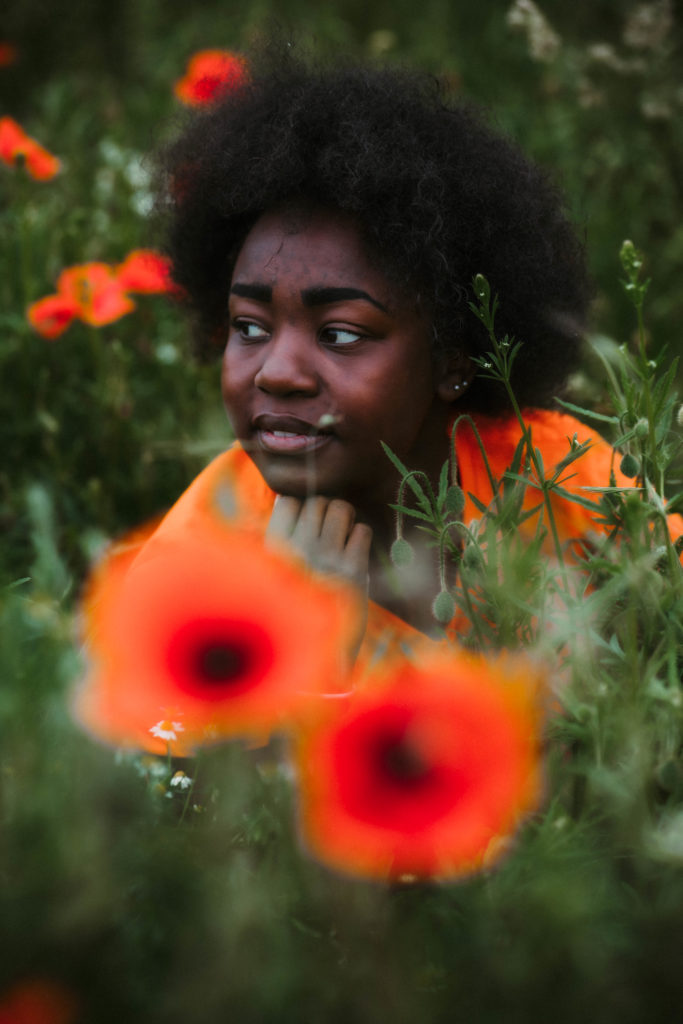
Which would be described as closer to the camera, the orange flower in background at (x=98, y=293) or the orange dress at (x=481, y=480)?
the orange dress at (x=481, y=480)

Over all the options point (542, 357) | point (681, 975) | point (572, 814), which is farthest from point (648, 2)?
point (681, 975)

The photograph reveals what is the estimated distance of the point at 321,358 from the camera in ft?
4.23

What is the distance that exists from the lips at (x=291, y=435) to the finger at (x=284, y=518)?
66 millimetres

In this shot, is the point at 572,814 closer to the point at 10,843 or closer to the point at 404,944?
the point at 404,944

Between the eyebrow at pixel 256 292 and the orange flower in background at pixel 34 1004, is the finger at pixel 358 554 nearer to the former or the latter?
the eyebrow at pixel 256 292

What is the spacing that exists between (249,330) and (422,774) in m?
0.84

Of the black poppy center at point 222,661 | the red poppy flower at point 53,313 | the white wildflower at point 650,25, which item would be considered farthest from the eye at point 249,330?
the white wildflower at point 650,25

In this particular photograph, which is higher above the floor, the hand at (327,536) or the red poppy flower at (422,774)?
the red poppy flower at (422,774)

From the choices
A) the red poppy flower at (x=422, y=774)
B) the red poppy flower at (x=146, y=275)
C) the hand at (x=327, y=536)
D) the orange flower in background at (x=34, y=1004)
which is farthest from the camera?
the red poppy flower at (x=146, y=275)

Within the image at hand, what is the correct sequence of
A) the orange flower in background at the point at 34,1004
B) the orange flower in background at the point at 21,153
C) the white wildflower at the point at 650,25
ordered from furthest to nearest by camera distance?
1. the white wildflower at the point at 650,25
2. the orange flower in background at the point at 21,153
3. the orange flower in background at the point at 34,1004

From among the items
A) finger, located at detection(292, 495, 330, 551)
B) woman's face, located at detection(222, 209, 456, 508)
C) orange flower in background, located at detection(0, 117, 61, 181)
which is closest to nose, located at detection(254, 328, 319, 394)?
woman's face, located at detection(222, 209, 456, 508)

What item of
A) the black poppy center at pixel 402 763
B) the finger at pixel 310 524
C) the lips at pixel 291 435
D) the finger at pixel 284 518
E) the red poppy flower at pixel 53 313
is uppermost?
the black poppy center at pixel 402 763

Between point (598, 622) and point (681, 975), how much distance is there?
1.21ft

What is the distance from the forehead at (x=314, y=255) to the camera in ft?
→ 4.22
